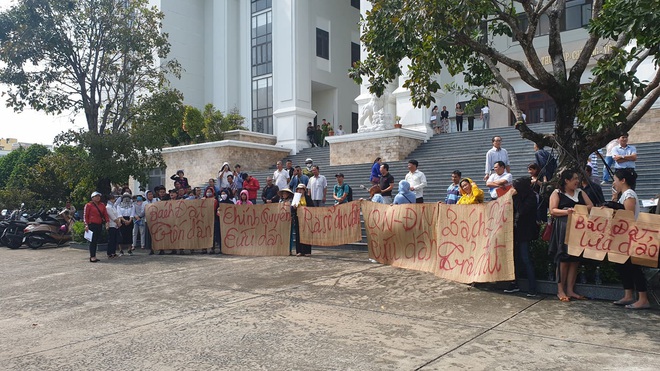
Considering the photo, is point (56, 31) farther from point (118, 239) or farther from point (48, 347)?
point (48, 347)

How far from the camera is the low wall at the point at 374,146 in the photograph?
19.7 meters

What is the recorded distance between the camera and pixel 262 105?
3259 centimetres

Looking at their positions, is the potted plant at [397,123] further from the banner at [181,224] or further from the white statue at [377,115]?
the banner at [181,224]

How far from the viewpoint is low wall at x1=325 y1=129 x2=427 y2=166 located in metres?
19.7

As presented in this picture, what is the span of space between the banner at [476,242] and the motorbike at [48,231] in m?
12.7

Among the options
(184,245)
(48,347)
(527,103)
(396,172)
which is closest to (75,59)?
(184,245)

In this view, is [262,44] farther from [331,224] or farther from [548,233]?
[548,233]

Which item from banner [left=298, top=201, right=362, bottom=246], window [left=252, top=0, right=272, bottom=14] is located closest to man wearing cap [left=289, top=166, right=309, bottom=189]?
banner [left=298, top=201, right=362, bottom=246]

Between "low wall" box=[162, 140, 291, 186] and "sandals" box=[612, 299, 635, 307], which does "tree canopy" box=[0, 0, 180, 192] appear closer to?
"low wall" box=[162, 140, 291, 186]

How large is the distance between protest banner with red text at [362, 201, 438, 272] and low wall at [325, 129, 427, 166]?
10.1 meters

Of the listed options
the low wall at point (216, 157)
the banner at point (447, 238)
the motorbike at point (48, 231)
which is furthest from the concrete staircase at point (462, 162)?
the motorbike at point (48, 231)

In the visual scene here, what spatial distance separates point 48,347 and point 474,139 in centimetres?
1683

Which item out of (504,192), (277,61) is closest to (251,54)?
(277,61)

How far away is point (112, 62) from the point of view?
53.7 ft
